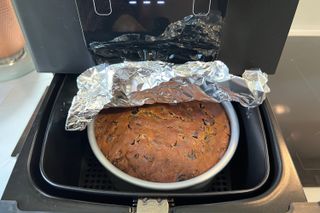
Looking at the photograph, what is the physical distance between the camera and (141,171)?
0.48 m

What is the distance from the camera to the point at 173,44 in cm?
49

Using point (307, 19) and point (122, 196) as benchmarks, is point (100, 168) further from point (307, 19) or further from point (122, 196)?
point (307, 19)

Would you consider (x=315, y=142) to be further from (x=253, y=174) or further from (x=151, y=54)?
(x=151, y=54)

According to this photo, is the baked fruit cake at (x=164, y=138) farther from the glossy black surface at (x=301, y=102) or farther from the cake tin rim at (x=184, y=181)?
the glossy black surface at (x=301, y=102)

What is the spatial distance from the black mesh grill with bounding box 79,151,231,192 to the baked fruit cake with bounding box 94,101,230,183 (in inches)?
2.6

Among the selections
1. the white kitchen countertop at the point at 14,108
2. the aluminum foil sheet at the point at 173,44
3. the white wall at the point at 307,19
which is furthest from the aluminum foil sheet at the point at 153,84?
the white wall at the point at 307,19

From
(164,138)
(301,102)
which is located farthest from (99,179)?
(301,102)

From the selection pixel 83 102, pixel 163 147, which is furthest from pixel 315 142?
pixel 83 102

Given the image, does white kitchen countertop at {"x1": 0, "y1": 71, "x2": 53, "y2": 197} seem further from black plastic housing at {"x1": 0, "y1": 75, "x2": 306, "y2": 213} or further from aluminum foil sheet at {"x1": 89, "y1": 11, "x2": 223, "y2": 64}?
aluminum foil sheet at {"x1": 89, "y1": 11, "x2": 223, "y2": 64}

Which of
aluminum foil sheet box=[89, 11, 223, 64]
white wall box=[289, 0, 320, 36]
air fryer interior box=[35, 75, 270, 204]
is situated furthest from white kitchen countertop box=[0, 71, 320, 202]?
white wall box=[289, 0, 320, 36]

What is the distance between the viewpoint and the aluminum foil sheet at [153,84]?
1.60 ft

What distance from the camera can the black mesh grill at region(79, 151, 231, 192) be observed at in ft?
1.74

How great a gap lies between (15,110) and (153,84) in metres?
0.32

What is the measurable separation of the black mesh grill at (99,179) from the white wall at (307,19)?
0.51 m
